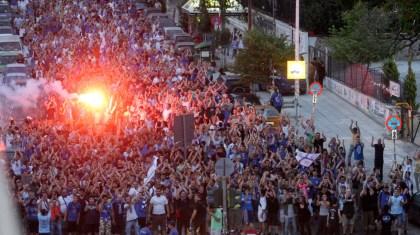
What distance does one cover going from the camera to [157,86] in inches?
1558

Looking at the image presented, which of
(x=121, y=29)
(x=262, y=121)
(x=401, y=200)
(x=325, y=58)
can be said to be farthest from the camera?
(x=121, y=29)

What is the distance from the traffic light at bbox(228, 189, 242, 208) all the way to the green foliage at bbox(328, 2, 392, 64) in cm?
2093

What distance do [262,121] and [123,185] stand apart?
318 inches

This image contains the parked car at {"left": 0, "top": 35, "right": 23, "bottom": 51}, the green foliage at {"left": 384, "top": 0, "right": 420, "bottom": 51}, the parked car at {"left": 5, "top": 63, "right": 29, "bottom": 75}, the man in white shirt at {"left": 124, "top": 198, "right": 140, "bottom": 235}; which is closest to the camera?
the man in white shirt at {"left": 124, "top": 198, "right": 140, "bottom": 235}

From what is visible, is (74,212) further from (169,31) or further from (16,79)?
(169,31)

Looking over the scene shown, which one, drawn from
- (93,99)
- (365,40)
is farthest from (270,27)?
(93,99)

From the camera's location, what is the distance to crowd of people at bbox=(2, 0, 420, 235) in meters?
26.5

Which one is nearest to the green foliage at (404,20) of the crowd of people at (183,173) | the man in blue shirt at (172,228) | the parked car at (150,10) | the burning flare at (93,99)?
the crowd of people at (183,173)

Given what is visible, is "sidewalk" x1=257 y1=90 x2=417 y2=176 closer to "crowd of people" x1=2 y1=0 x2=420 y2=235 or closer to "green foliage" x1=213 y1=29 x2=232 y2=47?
"crowd of people" x1=2 y1=0 x2=420 y2=235

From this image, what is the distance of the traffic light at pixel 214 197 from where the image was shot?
26.2 metres

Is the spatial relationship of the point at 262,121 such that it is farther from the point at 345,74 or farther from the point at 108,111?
the point at 345,74

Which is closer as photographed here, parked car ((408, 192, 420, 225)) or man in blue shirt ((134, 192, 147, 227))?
man in blue shirt ((134, 192, 147, 227))

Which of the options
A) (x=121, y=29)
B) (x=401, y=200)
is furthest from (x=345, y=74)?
(x=401, y=200)

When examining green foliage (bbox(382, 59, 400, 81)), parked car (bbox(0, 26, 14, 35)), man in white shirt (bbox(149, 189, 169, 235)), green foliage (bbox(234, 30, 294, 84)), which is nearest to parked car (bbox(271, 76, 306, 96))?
green foliage (bbox(234, 30, 294, 84))
